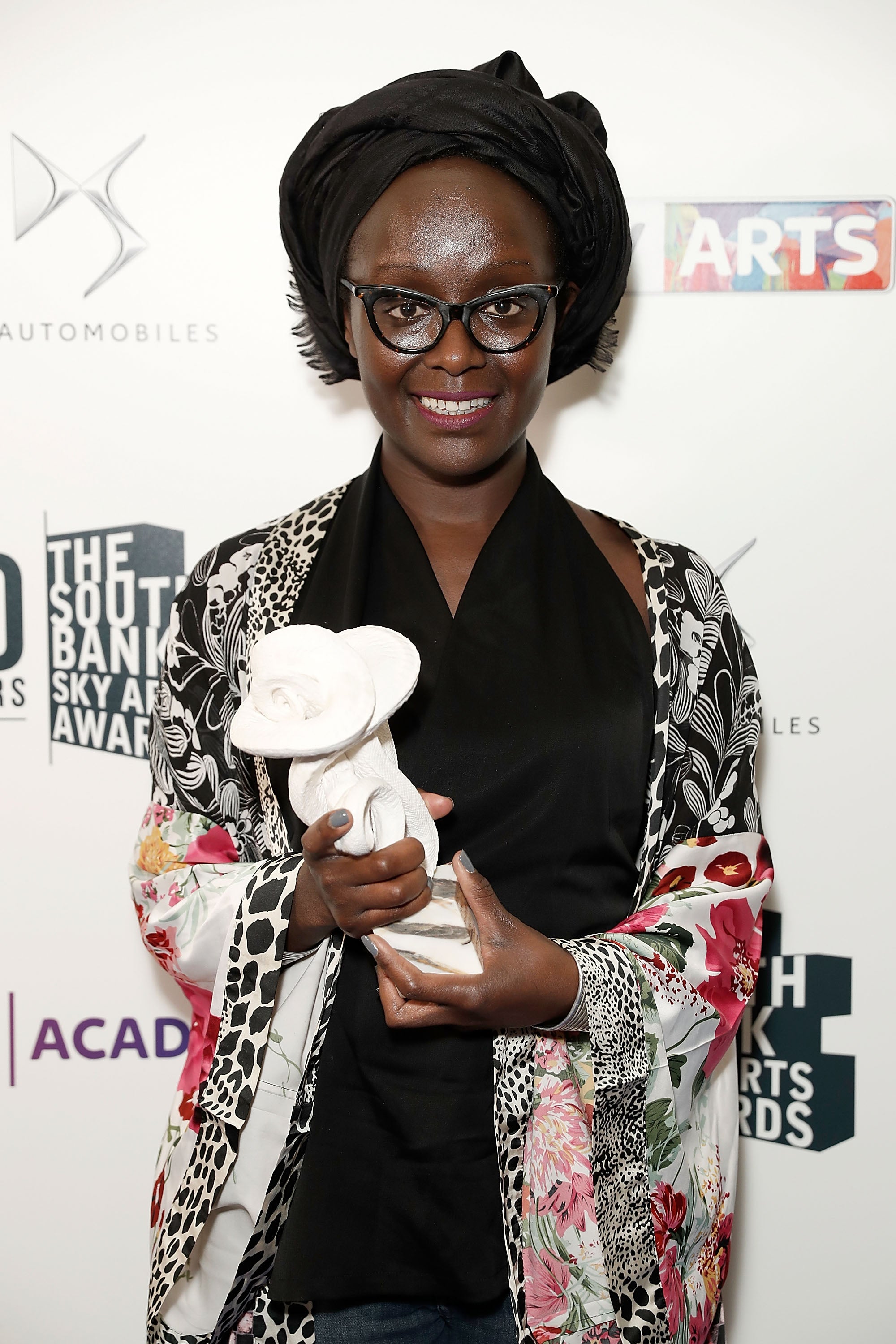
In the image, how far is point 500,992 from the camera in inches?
33.9

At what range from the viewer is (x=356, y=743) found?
32.2 inches

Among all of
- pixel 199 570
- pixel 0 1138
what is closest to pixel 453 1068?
pixel 199 570

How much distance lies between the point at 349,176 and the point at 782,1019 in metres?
1.24

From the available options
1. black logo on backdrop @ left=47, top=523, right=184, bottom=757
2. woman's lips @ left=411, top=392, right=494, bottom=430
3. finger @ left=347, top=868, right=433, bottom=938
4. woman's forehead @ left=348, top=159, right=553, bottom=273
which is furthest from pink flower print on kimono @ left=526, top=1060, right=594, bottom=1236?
black logo on backdrop @ left=47, top=523, right=184, bottom=757

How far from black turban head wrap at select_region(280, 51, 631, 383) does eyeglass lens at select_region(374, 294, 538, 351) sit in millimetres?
93

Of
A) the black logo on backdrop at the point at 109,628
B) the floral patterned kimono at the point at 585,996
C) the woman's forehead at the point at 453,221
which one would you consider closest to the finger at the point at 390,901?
the floral patterned kimono at the point at 585,996

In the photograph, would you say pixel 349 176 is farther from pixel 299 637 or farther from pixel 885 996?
pixel 885 996

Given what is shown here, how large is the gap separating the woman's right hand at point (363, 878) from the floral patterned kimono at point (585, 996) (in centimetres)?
11

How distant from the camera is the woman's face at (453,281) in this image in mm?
934

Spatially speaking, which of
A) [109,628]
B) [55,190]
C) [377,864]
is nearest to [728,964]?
[377,864]

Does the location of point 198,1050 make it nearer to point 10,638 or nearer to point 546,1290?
point 546,1290

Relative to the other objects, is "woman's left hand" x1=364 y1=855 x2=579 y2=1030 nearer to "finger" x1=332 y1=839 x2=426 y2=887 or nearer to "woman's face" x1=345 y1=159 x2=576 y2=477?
"finger" x1=332 y1=839 x2=426 y2=887

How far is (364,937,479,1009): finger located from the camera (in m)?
0.84

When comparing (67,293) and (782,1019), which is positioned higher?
(67,293)
